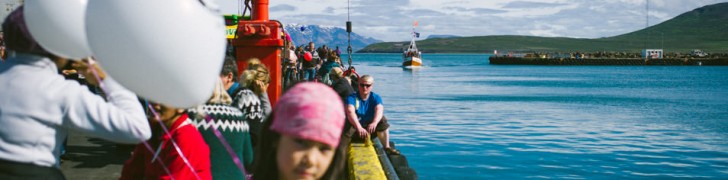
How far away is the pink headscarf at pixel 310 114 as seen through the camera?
272 centimetres

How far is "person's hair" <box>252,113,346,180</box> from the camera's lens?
2947 millimetres

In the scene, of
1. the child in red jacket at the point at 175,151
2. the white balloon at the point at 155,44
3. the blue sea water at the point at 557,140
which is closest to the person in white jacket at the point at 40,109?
the white balloon at the point at 155,44

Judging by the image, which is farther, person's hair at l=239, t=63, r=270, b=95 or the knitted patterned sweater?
person's hair at l=239, t=63, r=270, b=95

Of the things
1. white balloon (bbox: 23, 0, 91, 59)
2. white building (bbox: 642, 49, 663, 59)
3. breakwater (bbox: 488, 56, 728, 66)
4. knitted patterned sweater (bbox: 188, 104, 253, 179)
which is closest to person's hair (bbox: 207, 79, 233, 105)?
knitted patterned sweater (bbox: 188, 104, 253, 179)

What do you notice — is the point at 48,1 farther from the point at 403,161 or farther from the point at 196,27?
the point at 403,161

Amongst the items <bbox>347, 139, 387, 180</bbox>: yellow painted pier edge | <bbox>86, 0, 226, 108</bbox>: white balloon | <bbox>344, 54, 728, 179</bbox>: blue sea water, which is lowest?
<bbox>344, 54, 728, 179</bbox>: blue sea water

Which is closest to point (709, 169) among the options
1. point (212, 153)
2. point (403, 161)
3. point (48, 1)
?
point (403, 161)

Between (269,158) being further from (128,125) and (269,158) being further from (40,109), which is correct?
(40,109)

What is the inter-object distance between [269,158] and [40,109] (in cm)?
92

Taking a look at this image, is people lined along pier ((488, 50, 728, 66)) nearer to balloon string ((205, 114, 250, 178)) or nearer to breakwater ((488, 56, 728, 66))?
breakwater ((488, 56, 728, 66))

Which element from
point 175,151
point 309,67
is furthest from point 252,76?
point 309,67

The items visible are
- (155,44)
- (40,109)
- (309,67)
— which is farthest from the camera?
(309,67)

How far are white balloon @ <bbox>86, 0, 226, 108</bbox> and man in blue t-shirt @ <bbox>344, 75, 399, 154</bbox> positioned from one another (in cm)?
642

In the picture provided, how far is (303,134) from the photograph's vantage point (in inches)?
107
